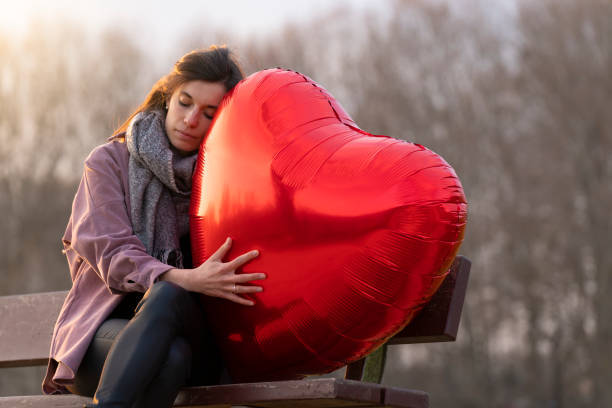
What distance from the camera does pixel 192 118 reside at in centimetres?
233

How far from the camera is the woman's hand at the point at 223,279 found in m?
2.00

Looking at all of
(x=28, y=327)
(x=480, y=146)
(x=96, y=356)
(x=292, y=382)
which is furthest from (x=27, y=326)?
(x=480, y=146)

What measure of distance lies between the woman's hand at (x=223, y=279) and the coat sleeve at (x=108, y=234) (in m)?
0.08

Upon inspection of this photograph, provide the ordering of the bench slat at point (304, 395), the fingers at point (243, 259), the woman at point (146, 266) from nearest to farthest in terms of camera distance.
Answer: the bench slat at point (304, 395), the woman at point (146, 266), the fingers at point (243, 259)

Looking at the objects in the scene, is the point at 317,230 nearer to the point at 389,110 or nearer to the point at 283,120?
the point at 283,120

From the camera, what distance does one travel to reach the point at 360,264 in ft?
6.08

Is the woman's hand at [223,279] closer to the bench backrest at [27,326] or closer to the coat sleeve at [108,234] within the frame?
the coat sleeve at [108,234]

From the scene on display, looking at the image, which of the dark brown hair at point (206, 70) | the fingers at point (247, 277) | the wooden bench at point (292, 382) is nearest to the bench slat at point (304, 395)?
the wooden bench at point (292, 382)

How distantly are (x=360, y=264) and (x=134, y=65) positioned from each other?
11828mm

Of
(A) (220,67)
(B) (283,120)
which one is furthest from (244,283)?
(A) (220,67)

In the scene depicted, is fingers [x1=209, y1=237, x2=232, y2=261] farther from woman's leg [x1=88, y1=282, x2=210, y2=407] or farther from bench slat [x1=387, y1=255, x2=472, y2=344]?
bench slat [x1=387, y1=255, x2=472, y2=344]

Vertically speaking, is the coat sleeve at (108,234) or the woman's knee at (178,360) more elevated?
the coat sleeve at (108,234)

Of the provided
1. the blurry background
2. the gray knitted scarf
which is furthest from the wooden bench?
the blurry background

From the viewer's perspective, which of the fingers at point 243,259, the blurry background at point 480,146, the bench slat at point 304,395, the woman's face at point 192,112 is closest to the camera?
the bench slat at point 304,395
